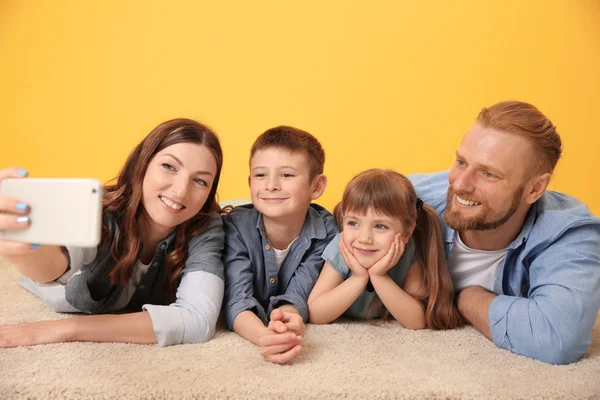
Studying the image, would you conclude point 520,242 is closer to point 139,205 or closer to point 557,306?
point 557,306

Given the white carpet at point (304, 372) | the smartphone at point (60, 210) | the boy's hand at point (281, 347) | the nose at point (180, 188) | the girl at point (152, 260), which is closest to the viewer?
the smartphone at point (60, 210)

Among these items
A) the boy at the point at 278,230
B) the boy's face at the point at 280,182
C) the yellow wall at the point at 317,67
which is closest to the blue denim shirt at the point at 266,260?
the boy at the point at 278,230

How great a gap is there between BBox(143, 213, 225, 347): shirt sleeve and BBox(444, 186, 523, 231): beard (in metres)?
0.80

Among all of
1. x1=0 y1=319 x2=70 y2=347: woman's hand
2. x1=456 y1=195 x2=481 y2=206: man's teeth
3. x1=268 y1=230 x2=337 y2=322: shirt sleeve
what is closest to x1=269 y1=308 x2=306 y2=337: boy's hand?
x1=268 y1=230 x2=337 y2=322: shirt sleeve

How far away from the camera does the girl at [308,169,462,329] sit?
198 centimetres

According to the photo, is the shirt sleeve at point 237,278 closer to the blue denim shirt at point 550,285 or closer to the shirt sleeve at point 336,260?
the shirt sleeve at point 336,260

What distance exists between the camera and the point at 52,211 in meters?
1.29

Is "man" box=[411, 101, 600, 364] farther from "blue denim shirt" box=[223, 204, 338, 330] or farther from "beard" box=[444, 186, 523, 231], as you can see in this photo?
"blue denim shirt" box=[223, 204, 338, 330]

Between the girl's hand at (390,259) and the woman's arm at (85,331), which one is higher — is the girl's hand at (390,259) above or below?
above

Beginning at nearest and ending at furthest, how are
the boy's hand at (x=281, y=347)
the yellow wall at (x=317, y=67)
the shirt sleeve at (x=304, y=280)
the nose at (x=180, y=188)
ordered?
1. the boy's hand at (x=281, y=347)
2. the nose at (x=180, y=188)
3. the shirt sleeve at (x=304, y=280)
4. the yellow wall at (x=317, y=67)

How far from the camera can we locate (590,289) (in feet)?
5.87

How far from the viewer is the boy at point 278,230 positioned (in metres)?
2.09

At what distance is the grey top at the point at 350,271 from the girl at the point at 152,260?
1.28ft

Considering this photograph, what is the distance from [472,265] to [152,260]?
1.13 metres
